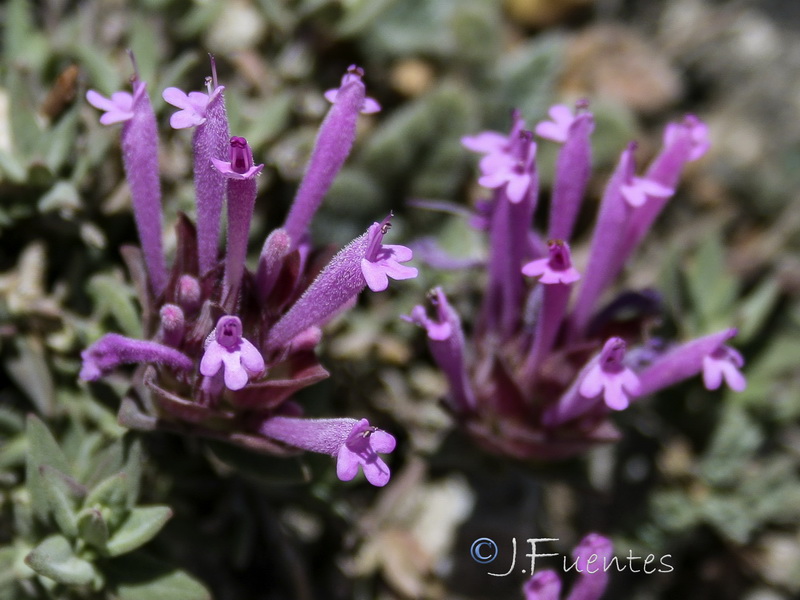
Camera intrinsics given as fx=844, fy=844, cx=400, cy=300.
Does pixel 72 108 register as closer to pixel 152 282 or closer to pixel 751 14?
pixel 152 282

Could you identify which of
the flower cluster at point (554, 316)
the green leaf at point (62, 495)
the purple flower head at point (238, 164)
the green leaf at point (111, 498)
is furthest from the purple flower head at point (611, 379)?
the green leaf at point (62, 495)

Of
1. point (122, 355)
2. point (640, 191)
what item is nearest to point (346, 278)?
point (122, 355)

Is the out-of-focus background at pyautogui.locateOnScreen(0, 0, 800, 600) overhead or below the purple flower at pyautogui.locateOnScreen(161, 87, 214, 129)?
below

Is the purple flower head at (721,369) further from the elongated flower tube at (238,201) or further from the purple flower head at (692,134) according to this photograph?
the elongated flower tube at (238,201)

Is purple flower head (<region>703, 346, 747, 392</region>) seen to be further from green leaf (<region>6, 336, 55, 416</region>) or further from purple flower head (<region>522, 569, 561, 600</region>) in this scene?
green leaf (<region>6, 336, 55, 416</region>)

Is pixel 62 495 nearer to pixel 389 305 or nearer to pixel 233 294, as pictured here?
pixel 233 294

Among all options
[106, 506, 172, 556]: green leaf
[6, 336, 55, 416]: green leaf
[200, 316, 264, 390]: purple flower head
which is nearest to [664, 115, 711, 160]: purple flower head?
[200, 316, 264, 390]: purple flower head
